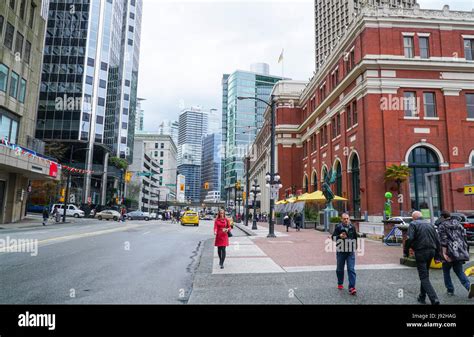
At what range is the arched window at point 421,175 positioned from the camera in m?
28.3

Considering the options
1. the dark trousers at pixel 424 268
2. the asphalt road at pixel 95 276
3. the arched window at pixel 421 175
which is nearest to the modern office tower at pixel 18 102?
the asphalt road at pixel 95 276

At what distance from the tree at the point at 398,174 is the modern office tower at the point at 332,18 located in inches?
2517

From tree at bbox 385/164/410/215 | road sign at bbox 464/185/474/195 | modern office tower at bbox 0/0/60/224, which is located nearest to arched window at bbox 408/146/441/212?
tree at bbox 385/164/410/215

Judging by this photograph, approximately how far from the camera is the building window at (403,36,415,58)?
30141mm

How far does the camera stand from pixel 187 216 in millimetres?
37375

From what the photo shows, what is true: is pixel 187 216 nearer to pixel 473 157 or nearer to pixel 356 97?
pixel 356 97

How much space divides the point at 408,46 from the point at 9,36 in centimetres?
3487

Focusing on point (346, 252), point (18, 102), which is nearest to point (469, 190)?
point (346, 252)

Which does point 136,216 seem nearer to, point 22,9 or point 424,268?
point 22,9

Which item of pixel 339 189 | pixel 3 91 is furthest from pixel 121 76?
pixel 339 189

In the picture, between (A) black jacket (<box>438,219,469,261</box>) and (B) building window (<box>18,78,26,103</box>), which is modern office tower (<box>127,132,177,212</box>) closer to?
(B) building window (<box>18,78,26,103</box>)

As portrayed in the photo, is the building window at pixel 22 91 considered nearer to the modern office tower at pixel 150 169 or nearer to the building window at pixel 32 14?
the building window at pixel 32 14

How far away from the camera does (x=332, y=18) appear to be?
92625mm

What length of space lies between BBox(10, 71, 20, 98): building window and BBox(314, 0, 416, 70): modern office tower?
72.1 m
